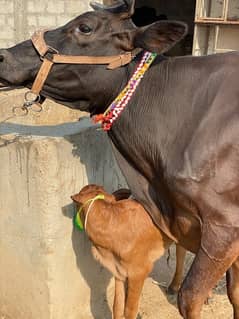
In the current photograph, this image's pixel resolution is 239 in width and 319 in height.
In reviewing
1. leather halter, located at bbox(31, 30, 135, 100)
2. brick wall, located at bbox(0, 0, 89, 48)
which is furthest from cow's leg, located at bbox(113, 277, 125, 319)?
brick wall, located at bbox(0, 0, 89, 48)

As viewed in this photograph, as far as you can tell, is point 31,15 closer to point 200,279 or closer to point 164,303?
point 164,303

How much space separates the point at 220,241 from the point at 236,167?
0.37m

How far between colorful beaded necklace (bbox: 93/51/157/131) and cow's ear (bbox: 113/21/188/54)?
12 cm

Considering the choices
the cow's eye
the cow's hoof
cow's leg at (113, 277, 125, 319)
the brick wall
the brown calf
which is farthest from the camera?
the brick wall

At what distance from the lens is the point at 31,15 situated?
8.98m

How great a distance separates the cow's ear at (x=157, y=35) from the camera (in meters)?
2.49

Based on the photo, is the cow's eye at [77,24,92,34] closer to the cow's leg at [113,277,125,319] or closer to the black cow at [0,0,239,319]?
the black cow at [0,0,239,319]

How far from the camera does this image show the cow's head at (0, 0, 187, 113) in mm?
2506

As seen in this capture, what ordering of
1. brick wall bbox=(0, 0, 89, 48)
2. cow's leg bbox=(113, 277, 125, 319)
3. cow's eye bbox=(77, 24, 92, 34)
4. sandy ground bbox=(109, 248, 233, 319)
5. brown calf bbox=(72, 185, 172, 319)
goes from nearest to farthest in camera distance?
cow's eye bbox=(77, 24, 92, 34) < brown calf bbox=(72, 185, 172, 319) < cow's leg bbox=(113, 277, 125, 319) < sandy ground bbox=(109, 248, 233, 319) < brick wall bbox=(0, 0, 89, 48)

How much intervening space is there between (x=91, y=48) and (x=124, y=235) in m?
1.07

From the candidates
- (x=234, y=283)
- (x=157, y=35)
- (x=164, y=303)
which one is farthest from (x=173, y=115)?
(x=164, y=303)

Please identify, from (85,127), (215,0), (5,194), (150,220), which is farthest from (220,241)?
(215,0)

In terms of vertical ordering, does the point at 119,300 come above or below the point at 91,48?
below

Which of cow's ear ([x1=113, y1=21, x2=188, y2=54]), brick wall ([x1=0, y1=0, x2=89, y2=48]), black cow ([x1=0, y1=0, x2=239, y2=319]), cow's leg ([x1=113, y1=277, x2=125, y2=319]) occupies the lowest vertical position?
cow's leg ([x1=113, y1=277, x2=125, y2=319])
